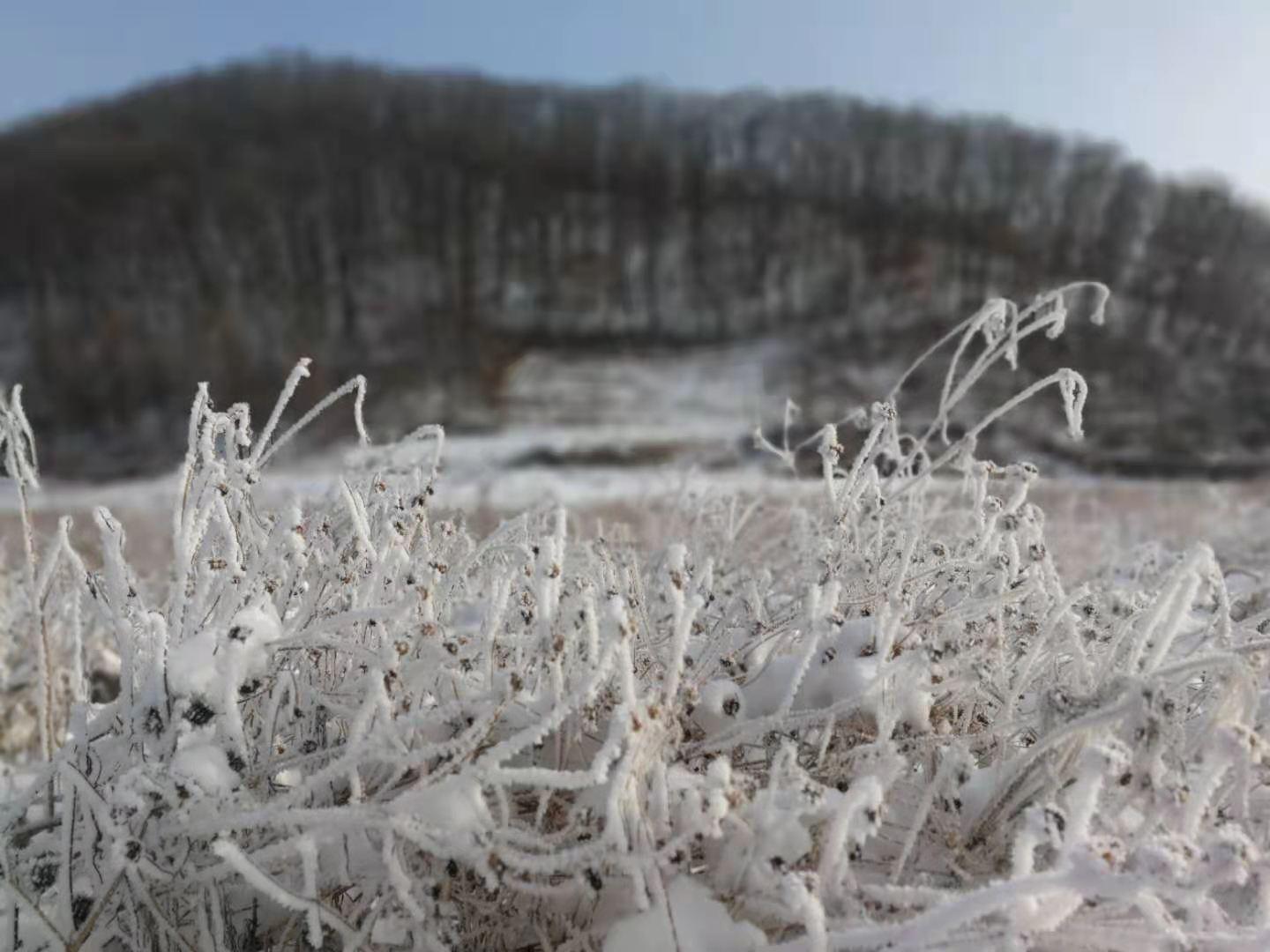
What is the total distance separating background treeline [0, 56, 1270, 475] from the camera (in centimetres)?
2312

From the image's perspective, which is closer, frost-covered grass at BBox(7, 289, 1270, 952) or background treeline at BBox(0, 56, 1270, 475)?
frost-covered grass at BBox(7, 289, 1270, 952)

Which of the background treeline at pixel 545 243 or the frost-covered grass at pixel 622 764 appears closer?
the frost-covered grass at pixel 622 764

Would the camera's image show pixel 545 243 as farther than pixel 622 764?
Yes

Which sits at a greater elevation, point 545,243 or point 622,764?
point 622,764

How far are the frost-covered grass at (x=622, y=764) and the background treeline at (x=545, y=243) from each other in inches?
834

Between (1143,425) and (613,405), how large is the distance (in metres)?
11.7

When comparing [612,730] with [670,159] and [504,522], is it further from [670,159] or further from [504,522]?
[670,159]

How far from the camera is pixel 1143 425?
59.5 ft

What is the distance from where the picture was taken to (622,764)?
0.82m

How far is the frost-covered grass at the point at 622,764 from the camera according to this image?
839mm

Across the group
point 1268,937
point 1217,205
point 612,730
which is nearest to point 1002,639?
point 1268,937

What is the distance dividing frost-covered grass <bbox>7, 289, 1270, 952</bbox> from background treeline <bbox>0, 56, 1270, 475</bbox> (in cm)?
2119

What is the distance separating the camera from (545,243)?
2889 cm

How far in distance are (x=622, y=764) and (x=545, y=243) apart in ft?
95.9
